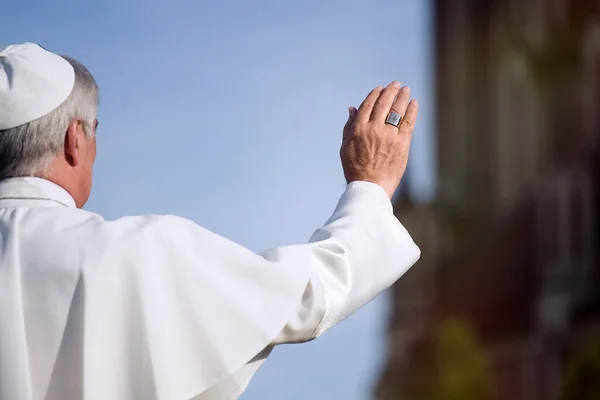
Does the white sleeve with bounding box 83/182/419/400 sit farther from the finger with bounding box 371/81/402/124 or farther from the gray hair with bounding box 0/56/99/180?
the finger with bounding box 371/81/402/124

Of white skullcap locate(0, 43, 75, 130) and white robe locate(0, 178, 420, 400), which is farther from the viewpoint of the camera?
white skullcap locate(0, 43, 75, 130)

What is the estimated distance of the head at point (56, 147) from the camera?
236 centimetres

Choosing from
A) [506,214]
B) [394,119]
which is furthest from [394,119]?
[506,214]

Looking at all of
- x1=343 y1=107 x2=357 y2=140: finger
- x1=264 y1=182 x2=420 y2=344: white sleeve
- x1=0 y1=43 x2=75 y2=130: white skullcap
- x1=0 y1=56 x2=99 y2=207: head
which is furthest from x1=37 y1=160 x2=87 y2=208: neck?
x1=343 y1=107 x2=357 y2=140: finger

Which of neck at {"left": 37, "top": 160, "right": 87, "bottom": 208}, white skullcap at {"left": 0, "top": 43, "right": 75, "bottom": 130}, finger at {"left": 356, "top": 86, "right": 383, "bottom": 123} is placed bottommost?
neck at {"left": 37, "top": 160, "right": 87, "bottom": 208}

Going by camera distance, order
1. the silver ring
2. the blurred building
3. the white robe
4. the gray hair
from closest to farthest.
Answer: the white robe, the gray hair, the silver ring, the blurred building

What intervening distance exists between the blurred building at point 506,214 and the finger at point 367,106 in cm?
2197

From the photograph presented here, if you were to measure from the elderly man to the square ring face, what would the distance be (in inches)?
8.0

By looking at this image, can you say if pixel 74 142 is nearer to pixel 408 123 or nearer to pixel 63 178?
pixel 63 178

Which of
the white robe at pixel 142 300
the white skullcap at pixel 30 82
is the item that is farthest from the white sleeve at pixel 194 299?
the white skullcap at pixel 30 82

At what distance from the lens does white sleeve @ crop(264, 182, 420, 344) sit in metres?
2.37

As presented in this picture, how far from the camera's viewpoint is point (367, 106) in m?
2.66

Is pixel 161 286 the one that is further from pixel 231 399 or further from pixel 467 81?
pixel 467 81

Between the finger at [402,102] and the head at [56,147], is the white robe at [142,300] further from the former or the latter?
the finger at [402,102]
